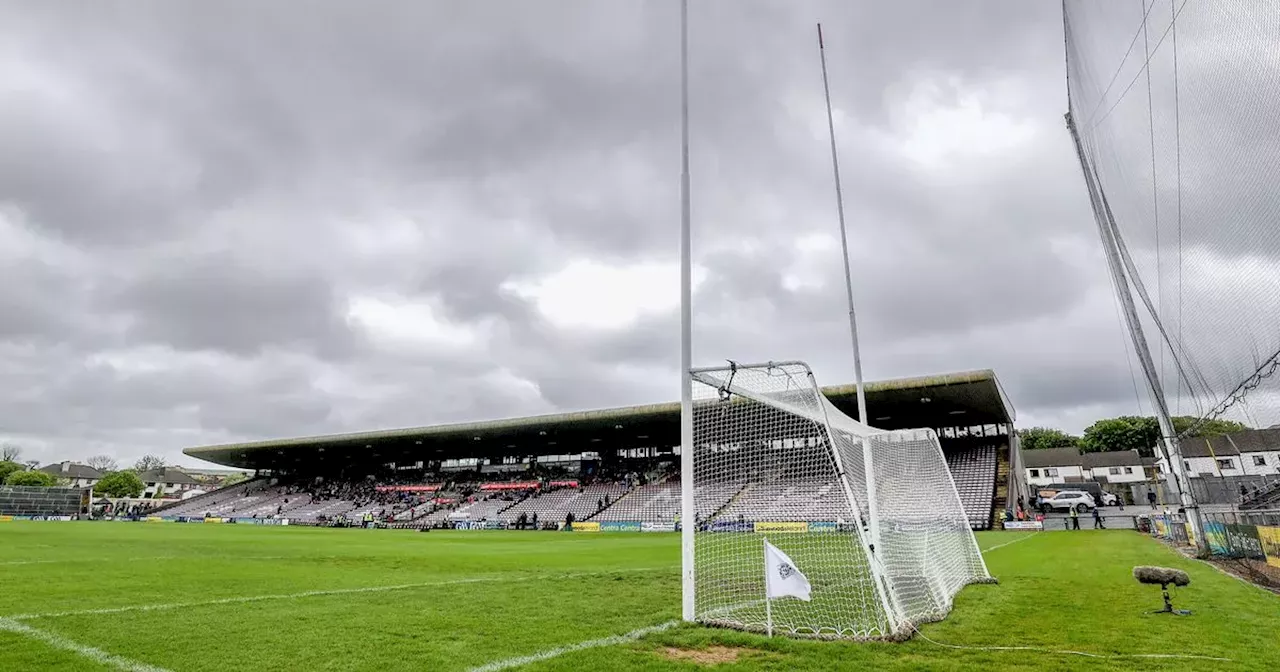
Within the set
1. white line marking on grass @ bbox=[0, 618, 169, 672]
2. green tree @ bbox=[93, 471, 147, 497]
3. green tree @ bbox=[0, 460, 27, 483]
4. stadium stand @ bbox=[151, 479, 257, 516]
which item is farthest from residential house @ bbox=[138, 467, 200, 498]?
white line marking on grass @ bbox=[0, 618, 169, 672]

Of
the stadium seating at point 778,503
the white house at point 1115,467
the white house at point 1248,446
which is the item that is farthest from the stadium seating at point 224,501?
the white house at point 1115,467

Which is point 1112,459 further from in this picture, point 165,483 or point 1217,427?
point 165,483

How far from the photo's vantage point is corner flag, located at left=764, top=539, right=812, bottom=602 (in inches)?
270

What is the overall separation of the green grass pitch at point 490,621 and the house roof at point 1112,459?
70867 millimetres

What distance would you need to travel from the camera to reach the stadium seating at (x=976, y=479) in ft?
111

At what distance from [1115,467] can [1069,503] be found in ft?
135

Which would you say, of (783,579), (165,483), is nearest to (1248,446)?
(783,579)

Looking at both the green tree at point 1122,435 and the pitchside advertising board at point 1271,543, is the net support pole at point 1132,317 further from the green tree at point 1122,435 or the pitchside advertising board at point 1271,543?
the green tree at point 1122,435

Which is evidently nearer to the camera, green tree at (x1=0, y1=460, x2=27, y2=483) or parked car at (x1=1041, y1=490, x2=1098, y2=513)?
parked car at (x1=1041, y1=490, x2=1098, y2=513)

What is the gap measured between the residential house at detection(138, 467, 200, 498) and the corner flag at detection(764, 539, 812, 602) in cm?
13097

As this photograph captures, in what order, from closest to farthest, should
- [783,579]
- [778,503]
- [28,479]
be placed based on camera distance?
A: [783,579] < [778,503] < [28,479]

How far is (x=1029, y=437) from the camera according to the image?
99.9 metres

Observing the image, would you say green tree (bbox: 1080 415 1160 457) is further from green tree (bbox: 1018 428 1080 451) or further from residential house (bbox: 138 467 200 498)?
residential house (bbox: 138 467 200 498)

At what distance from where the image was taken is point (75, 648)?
648 centimetres
